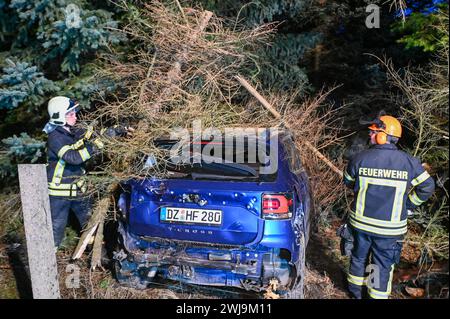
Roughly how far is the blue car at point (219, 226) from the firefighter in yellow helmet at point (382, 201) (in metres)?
0.62

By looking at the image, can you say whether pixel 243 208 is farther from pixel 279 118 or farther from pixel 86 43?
pixel 86 43

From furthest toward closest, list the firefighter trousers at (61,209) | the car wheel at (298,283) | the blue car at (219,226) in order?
1. the firefighter trousers at (61,209)
2. the car wheel at (298,283)
3. the blue car at (219,226)

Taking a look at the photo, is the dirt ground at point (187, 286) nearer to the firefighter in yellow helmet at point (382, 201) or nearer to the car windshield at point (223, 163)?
the firefighter in yellow helmet at point (382, 201)

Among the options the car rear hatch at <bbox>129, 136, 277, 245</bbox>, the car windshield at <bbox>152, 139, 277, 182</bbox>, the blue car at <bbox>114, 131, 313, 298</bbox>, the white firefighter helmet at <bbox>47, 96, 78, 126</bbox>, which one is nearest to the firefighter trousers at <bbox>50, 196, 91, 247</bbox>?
the white firefighter helmet at <bbox>47, 96, 78, 126</bbox>

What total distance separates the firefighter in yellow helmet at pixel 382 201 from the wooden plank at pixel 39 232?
2969 millimetres

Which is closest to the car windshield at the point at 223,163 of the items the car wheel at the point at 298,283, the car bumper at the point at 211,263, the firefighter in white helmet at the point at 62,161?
the car bumper at the point at 211,263

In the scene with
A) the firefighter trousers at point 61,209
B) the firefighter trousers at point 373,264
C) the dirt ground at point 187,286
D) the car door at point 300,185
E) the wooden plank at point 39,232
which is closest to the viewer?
the wooden plank at point 39,232

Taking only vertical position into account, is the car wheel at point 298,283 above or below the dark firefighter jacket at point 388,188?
below

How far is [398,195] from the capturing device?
12.7ft

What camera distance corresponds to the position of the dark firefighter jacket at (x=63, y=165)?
4.75 meters

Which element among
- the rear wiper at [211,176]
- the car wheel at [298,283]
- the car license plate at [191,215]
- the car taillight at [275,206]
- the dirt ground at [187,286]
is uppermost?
the rear wiper at [211,176]

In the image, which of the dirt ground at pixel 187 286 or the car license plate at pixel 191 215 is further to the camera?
the dirt ground at pixel 187 286

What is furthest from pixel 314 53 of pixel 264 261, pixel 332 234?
pixel 264 261

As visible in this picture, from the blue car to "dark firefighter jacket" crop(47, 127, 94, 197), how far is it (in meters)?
1.08
